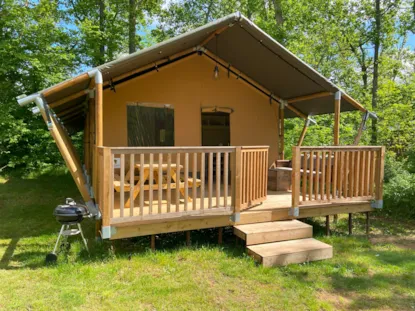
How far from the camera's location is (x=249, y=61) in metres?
6.55

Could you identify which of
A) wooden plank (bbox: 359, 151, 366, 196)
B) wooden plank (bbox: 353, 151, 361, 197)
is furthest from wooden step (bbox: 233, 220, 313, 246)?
wooden plank (bbox: 359, 151, 366, 196)

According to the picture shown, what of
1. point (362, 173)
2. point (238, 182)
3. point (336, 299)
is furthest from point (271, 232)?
point (362, 173)

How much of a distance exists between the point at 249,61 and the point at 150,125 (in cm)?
258

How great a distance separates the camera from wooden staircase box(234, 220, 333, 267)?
149 inches

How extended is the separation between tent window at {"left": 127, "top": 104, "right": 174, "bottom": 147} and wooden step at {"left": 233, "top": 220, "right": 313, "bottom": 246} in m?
3.15

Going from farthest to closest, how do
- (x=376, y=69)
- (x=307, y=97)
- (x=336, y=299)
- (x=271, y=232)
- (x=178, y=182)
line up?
(x=376, y=69) → (x=307, y=97) → (x=271, y=232) → (x=178, y=182) → (x=336, y=299)

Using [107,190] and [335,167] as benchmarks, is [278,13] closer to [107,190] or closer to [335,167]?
[335,167]

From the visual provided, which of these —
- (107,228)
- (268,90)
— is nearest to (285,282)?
(107,228)

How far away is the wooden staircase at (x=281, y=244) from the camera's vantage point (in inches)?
149

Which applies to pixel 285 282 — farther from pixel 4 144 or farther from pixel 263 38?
pixel 4 144

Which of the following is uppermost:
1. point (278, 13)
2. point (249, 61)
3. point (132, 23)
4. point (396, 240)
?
point (278, 13)

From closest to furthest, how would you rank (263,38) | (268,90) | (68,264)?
(68,264)
(263,38)
(268,90)

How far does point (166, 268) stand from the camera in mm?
3678

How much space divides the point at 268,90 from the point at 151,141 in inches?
132
